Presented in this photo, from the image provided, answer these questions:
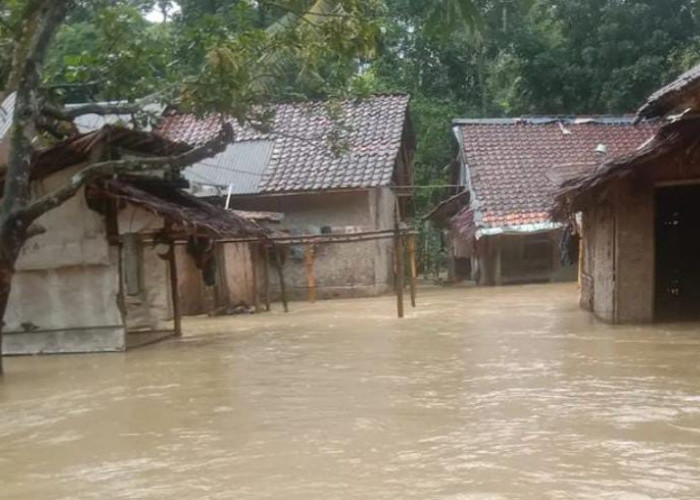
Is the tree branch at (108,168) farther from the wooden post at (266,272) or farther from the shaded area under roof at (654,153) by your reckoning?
the wooden post at (266,272)

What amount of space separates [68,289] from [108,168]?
2.46 meters

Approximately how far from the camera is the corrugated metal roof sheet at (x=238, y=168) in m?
21.8

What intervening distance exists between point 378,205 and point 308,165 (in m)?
2.08

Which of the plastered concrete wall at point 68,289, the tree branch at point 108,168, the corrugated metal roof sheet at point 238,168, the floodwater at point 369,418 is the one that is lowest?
the floodwater at point 369,418

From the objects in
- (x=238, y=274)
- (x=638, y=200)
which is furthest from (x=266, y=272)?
(x=638, y=200)

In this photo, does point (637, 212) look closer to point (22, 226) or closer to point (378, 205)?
point (22, 226)

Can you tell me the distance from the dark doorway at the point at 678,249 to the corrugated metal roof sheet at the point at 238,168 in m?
10.4

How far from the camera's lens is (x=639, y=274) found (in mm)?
12570

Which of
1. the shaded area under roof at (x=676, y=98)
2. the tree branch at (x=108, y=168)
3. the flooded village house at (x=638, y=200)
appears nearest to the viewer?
the tree branch at (x=108, y=168)

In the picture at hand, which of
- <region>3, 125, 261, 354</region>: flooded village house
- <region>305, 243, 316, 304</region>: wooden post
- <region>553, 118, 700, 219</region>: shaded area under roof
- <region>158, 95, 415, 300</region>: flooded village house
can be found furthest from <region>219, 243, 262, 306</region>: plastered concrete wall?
<region>553, 118, 700, 219</region>: shaded area under roof

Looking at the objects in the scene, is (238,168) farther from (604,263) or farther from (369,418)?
(369,418)

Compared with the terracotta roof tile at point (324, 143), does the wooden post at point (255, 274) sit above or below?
below

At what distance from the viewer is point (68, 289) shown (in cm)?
1241

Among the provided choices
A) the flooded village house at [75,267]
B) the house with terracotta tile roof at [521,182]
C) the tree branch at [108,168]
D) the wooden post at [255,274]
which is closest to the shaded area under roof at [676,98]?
the tree branch at [108,168]
